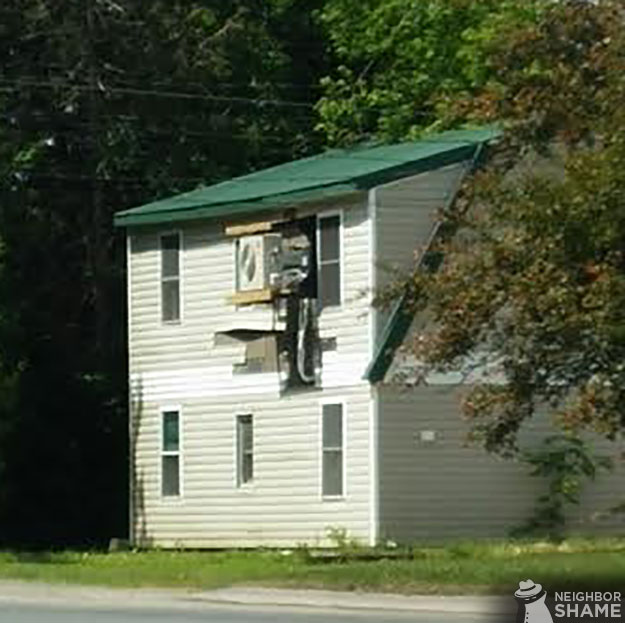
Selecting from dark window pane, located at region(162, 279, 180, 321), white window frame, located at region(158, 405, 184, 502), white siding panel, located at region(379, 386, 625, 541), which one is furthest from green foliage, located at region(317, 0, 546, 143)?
white siding panel, located at region(379, 386, 625, 541)

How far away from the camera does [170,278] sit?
44.4 metres

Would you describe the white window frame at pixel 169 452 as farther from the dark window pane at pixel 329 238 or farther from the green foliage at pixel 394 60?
the green foliage at pixel 394 60

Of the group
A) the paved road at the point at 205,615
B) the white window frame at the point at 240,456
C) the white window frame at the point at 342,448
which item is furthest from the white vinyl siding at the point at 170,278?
the paved road at the point at 205,615

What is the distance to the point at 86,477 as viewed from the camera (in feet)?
157

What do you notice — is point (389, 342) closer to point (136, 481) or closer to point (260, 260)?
point (260, 260)

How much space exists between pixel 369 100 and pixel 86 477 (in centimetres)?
1433

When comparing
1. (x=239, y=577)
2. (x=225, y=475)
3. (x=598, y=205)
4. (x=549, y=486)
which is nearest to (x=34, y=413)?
(x=225, y=475)

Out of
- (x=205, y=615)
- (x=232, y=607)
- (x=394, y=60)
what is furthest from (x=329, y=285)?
(x=394, y=60)

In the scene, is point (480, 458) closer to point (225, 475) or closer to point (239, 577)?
point (225, 475)

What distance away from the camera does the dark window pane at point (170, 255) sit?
145 ft

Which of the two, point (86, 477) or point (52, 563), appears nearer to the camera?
point (52, 563)

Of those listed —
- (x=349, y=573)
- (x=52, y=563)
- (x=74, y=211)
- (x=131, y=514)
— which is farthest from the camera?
(x=74, y=211)

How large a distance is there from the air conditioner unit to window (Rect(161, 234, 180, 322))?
2.70 m

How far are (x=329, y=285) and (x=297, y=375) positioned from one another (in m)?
1.87
